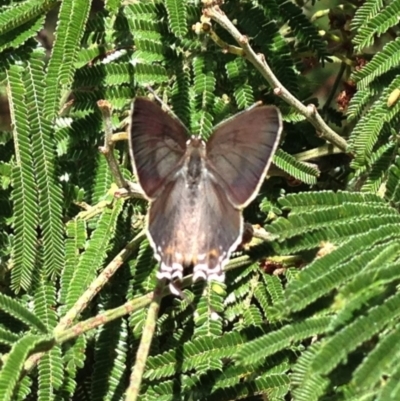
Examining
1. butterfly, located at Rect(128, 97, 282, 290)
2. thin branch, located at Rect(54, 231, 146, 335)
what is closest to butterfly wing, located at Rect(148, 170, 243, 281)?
butterfly, located at Rect(128, 97, 282, 290)

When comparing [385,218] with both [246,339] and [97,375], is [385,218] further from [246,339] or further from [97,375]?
[97,375]

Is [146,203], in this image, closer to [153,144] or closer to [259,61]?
[153,144]

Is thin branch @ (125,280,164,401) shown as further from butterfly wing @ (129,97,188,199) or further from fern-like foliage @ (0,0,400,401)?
butterfly wing @ (129,97,188,199)

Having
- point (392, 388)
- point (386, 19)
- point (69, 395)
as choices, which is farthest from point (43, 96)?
point (392, 388)

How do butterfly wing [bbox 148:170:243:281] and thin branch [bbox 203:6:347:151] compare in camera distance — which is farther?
thin branch [bbox 203:6:347:151]

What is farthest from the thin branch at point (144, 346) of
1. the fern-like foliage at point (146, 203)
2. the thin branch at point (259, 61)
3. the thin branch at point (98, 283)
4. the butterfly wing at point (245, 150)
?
the thin branch at point (259, 61)
